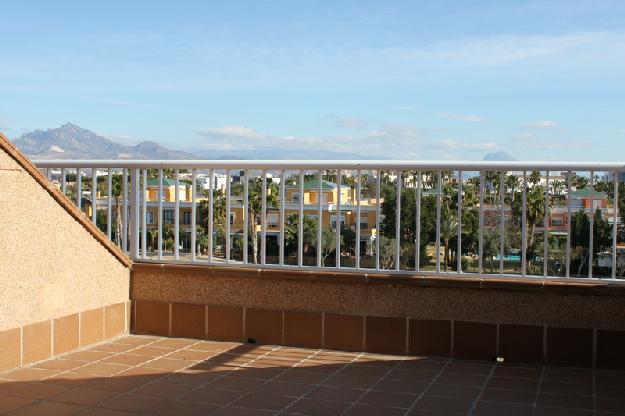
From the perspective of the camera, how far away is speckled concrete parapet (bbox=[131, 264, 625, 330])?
4.21m

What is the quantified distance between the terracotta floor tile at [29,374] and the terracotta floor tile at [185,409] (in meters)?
0.85

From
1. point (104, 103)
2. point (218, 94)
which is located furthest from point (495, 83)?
point (104, 103)

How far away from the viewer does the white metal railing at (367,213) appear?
14.1 ft

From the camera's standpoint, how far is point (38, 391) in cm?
359

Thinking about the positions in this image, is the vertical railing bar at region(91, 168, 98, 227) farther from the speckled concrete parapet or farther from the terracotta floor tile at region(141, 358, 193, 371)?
the terracotta floor tile at region(141, 358, 193, 371)

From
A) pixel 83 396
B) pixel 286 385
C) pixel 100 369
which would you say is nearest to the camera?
pixel 83 396

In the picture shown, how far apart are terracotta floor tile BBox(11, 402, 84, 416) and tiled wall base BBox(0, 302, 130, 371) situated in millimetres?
632

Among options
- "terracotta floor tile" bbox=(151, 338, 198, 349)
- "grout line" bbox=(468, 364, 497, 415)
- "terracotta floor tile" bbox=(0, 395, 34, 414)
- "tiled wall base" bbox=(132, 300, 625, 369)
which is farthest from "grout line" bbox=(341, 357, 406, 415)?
"terracotta floor tile" bbox=(0, 395, 34, 414)

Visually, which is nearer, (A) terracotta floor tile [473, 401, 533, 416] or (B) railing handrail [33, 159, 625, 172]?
(A) terracotta floor tile [473, 401, 533, 416]

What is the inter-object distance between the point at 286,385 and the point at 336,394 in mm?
292

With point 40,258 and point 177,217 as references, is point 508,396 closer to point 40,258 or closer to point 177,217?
point 177,217

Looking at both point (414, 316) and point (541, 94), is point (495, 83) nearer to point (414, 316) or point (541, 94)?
point (541, 94)

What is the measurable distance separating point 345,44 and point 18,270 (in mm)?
95908

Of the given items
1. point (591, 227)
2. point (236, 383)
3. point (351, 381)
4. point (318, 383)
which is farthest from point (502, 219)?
point (236, 383)
